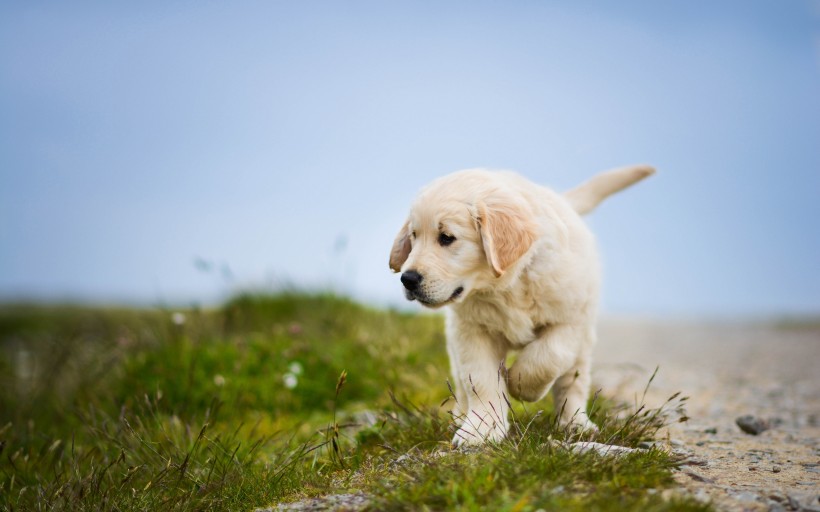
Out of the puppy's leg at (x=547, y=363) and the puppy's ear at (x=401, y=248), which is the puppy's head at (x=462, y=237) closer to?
the puppy's ear at (x=401, y=248)

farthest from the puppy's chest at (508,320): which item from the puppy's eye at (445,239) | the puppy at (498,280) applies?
the puppy's eye at (445,239)

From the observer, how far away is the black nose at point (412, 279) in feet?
12.0

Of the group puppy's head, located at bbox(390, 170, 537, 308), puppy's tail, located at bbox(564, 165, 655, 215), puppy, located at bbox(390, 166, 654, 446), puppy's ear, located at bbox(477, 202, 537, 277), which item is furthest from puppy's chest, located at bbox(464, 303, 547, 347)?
puppy's tail, located at bbox(564, 165, 655, 215)

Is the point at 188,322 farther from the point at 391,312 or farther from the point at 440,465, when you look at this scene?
the point at 440,465

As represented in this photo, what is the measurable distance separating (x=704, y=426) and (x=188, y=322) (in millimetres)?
5613

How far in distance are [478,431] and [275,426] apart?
2.85 meters

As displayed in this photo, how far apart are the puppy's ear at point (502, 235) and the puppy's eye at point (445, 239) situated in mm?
163

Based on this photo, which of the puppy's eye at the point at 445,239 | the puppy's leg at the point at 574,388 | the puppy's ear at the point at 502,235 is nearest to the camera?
the puppy's ear at the point at 502,235

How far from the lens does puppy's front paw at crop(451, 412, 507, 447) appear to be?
11.7 ft

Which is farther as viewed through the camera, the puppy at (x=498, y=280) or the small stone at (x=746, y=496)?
the puppy at (x=498, y=280)

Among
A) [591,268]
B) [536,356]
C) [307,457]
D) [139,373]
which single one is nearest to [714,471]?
[536,356]

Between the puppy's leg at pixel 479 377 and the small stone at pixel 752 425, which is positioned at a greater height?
the puppy's leg at pixel 479 377

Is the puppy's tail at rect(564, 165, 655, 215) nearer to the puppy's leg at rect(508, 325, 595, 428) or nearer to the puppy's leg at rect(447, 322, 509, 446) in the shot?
the puppy's leg at rect(508, 325, 595, 428)

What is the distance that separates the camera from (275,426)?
19.6 feet
